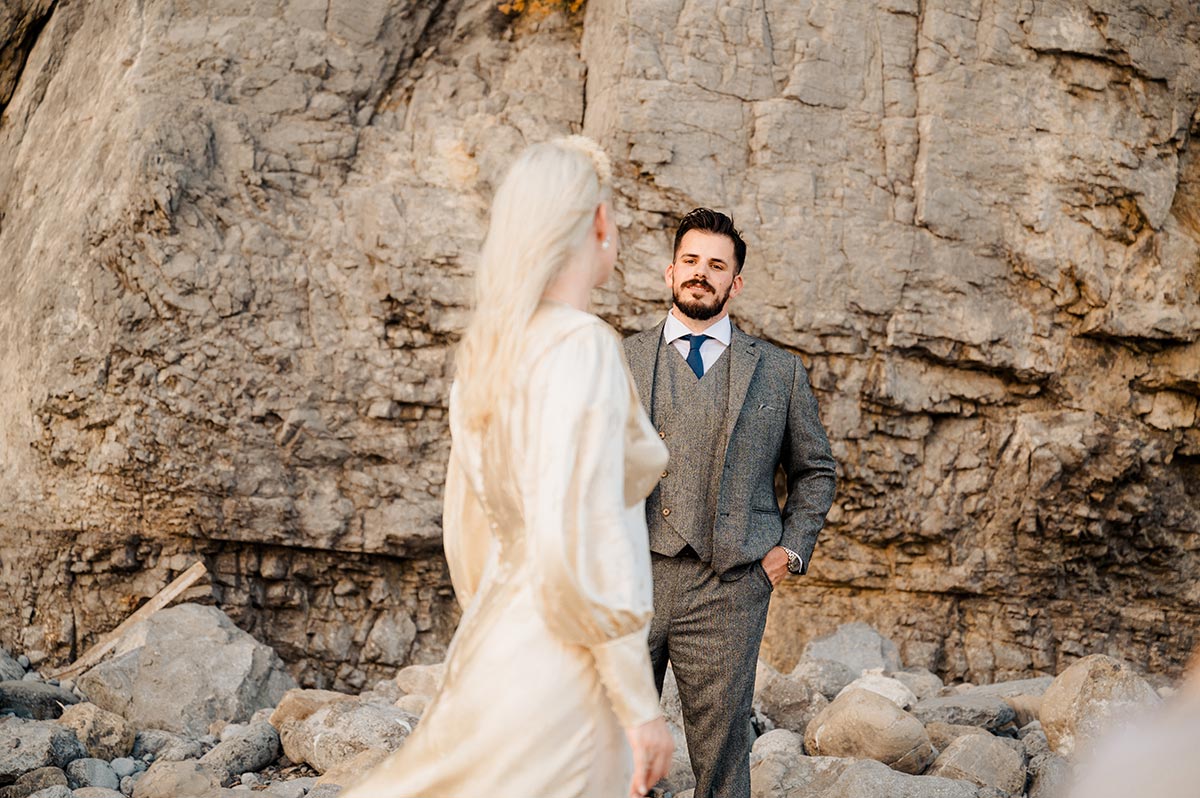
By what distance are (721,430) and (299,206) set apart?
14.6ft

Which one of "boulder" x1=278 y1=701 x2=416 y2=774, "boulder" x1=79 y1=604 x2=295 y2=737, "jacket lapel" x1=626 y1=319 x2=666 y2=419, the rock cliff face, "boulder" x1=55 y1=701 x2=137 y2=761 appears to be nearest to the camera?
"jacket lapel" x1=626 y1=319 x2=666 y2=419

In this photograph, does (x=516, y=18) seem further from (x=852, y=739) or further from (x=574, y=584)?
(x=574, y=584)

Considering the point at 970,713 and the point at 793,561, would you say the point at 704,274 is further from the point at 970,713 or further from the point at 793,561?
the point at 970,713

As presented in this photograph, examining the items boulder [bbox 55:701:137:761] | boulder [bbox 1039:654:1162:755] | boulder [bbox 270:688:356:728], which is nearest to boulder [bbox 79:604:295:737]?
boulder [bbox 55:701:137:761]

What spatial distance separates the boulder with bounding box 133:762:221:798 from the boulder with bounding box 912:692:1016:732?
3265mm

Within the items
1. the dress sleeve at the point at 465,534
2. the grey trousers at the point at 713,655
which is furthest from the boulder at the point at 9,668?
the dress sleeve at the point at 465,534

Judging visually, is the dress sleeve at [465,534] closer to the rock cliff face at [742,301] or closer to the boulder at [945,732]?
the boulder at [945,732]

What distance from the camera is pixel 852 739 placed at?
194 inches

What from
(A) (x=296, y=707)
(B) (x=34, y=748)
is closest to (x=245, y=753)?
(A) (x=296, y=707)

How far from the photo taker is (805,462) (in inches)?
148

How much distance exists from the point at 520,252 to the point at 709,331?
1.73 m

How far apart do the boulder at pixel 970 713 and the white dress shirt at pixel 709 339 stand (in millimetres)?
2673

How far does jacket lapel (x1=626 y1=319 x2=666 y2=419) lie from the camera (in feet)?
12.1

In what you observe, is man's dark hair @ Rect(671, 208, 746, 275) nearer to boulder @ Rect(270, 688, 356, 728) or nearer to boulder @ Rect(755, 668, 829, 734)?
boulder @ Rect(755, 668, 829, 734)
